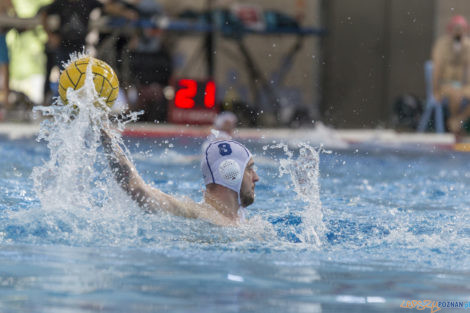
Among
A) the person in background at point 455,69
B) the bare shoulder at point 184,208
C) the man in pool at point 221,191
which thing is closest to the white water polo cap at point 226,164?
the man in pool at point 221,191

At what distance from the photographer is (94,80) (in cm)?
457

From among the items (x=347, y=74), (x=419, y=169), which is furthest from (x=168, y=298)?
(x=347, y=74)

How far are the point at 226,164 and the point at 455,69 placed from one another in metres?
8.19

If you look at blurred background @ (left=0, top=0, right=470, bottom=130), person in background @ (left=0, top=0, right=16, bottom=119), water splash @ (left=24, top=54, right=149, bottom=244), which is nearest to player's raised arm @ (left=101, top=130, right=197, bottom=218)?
water splash @ (left=24, top=54, right=149, bottom=244)

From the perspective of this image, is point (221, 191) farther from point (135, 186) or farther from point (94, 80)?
point (94, 80)

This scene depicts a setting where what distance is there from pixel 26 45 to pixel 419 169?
13.0 metres

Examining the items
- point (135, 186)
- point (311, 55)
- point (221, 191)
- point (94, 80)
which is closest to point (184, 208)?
point (221, 191)

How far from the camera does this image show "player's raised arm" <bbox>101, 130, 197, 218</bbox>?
4.23 metres

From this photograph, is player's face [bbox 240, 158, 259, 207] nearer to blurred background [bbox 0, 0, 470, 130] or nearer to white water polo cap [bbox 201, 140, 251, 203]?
white water polo cap [bbox 201, 140, 251, 203]

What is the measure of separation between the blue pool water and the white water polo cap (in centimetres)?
24

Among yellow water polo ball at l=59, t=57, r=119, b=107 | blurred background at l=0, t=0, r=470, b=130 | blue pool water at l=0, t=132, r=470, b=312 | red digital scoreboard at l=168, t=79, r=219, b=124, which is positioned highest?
blurred background at l=0, t=0, r=470, b=130

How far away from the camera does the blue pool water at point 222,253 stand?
350cm

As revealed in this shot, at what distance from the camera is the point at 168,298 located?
11.4ft

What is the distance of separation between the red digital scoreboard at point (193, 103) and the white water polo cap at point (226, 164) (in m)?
8.48
